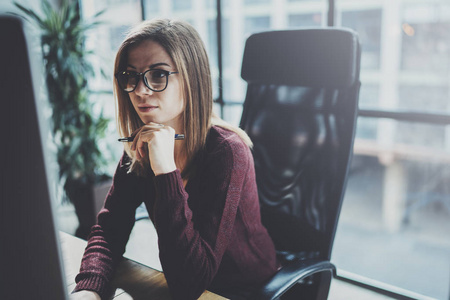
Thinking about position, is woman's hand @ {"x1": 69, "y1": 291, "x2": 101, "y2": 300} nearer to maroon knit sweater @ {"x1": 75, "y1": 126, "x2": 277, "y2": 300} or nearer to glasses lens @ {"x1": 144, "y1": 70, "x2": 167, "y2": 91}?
maroon knit sweater @ {"x1": 75, "y1": 126, "x2": 277, "y2": 300}

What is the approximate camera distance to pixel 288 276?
0.94 meters

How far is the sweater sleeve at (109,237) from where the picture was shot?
2.90 ft

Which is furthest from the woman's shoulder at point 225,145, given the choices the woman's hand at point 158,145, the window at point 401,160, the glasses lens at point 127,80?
the window at point 401,160

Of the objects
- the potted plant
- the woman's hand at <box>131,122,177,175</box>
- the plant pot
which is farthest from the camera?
the plant pot

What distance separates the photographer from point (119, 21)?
144 inches

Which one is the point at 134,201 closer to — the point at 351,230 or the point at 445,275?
the point at 445,275

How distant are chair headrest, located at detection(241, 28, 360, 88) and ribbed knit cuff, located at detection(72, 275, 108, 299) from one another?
865mm

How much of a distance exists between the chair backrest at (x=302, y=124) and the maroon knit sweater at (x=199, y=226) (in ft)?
0.61

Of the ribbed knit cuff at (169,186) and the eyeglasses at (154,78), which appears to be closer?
the ribbed knit cuff at (169,186)

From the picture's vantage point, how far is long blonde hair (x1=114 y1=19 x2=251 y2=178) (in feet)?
3.36

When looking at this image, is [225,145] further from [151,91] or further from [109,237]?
[109,237]

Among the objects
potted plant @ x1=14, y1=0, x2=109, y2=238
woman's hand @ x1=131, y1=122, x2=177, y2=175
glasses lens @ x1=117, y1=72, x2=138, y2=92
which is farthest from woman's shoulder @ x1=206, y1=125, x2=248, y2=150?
potted plant @ x1=14, y1=0, x2=109, y2=238

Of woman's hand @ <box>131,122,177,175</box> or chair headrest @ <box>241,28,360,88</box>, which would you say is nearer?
woman's hand @ <box>131,122,177,175</box>

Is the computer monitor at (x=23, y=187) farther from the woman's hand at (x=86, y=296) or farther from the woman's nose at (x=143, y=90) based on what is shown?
the woman's nose at (x=143, y=90)
